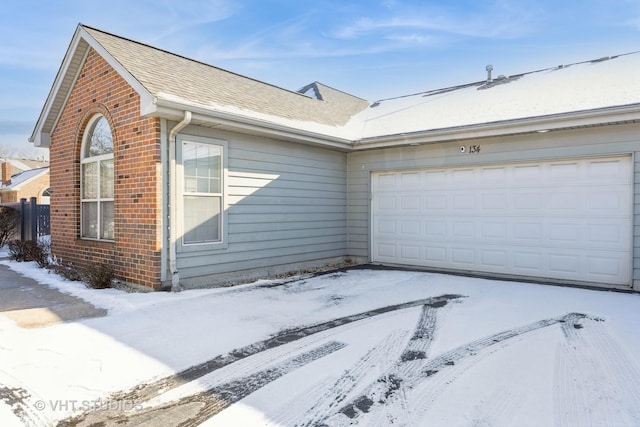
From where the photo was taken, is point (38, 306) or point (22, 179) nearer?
point (38, 306)

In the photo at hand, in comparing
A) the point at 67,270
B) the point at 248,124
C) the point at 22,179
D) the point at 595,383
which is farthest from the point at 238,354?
the point at 22,179

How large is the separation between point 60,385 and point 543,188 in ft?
24.8

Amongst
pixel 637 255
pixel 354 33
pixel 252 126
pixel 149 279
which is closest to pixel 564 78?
pixel 637 255

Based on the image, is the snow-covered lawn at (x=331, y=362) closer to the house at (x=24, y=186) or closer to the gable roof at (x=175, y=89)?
the gable roof at (x=175, y=89)

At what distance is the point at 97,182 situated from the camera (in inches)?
291

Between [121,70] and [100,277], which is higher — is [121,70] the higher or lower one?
the higher one

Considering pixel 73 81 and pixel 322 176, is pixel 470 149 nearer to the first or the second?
pixel 322 176

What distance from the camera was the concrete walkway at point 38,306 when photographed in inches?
186

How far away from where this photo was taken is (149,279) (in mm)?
6059

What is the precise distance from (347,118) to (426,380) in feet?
28.6

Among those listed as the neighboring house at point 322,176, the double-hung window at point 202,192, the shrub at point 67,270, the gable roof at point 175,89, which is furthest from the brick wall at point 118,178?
the double-hung window at point 202,192

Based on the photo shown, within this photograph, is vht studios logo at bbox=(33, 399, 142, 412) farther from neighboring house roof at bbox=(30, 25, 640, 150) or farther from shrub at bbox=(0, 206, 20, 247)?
shrub at bbox=(0, 206, 20, 247)

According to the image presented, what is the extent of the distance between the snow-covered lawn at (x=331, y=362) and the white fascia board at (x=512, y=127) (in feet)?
9.14

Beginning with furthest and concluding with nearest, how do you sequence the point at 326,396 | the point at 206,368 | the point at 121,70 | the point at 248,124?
1. the point at 248,124
2. the point at 121,70
3. the point at 206,368
4. the point at 326,396
